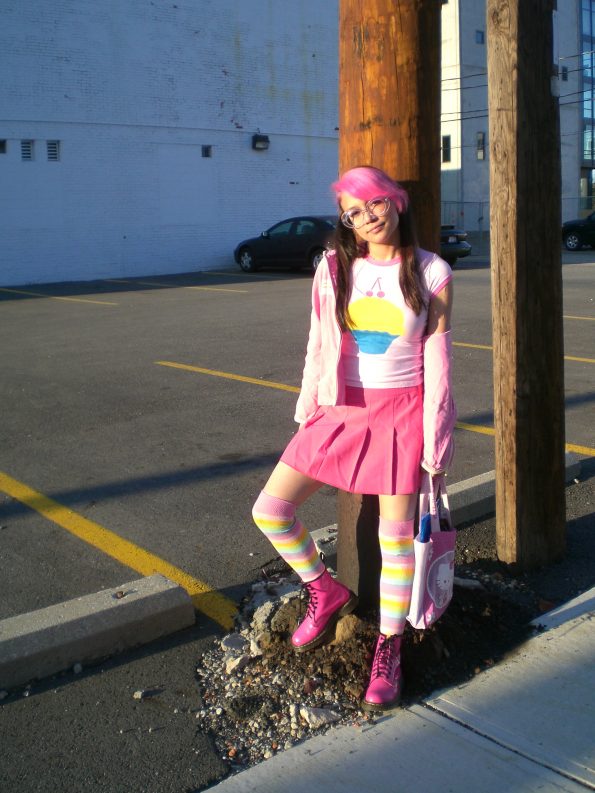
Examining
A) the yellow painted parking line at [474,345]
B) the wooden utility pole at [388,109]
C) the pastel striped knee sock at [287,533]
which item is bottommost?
the pastel striped knee sock at [287,533]

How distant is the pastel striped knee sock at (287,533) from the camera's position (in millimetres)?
3281

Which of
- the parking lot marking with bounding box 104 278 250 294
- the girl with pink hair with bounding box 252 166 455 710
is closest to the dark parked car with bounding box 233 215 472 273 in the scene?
the parking lot marking with bounding box 104 278 250 294

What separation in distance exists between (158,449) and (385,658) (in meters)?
3.65

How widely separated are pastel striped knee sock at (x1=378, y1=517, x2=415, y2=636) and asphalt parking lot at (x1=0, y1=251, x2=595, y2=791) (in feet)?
2.47

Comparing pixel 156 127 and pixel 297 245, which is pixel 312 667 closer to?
pixel 297 245

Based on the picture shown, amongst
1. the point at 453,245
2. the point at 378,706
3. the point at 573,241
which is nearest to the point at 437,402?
the point at 378,706

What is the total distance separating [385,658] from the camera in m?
3.17

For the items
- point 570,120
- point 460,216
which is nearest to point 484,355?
point 460,216

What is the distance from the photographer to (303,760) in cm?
285

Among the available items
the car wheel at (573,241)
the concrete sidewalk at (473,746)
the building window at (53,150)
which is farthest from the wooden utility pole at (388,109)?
the car wheel at (573,241)

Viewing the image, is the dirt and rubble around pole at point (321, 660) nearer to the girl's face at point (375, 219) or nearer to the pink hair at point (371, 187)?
the girl's face at point (375, 219)

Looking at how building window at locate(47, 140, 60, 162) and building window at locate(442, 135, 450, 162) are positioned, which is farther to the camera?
building window at locate(442, 135, 450, 162)

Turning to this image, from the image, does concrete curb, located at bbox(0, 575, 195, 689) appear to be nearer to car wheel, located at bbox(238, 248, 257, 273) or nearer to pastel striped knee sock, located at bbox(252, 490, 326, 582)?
pastel striped knee sock, located at bbox(252, 490, 326, 582)

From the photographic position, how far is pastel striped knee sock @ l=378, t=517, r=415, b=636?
3178 millimetres
